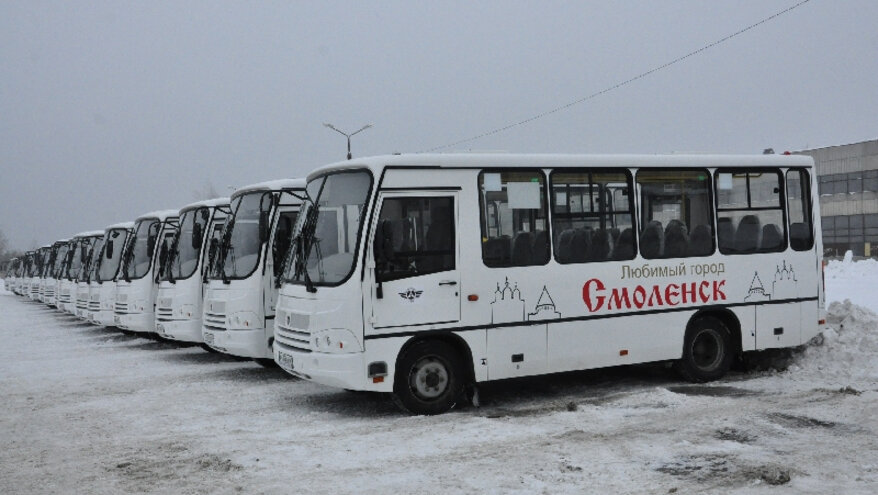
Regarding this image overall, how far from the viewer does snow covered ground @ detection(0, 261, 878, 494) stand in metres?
6.94

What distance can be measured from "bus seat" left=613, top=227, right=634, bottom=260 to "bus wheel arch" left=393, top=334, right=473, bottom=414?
2.50 metres

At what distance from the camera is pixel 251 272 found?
41.9ft

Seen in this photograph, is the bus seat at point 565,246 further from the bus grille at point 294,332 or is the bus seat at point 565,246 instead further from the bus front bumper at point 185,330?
the bus front bumper at point 185,330

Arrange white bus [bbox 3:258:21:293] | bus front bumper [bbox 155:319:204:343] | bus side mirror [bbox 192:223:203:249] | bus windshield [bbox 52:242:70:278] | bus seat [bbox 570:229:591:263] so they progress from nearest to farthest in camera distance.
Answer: bus seat [bbox 570:229:591:263], bus side mirror [bbox 192:223:203:249], bus front bumper [bbox 155:319:204:343], bus windshield [bbox 52:242:70:278], white bus [bbox 3:258:21:293]

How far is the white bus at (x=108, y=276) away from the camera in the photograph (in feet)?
64.8

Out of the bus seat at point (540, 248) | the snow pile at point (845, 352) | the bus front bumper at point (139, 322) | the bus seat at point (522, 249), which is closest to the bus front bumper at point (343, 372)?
the bus seat at point (522, 249)

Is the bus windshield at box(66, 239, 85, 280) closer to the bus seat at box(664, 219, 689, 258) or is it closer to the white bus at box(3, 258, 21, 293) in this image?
the bus seat at box(664, 219, 689, 258)

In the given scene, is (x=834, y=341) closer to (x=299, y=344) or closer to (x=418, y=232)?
(x=418, y=232)

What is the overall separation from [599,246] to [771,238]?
9.63 feet

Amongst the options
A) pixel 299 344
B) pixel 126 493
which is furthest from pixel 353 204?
pixel 126 493

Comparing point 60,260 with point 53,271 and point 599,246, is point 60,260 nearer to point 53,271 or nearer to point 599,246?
point 53,271

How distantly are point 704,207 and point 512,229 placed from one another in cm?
314

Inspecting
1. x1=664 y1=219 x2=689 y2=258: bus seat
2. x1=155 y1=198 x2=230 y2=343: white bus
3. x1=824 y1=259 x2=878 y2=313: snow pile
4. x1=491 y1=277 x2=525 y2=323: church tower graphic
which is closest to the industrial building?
x1=824 y1=259 x2=878 y2=313: snow pile

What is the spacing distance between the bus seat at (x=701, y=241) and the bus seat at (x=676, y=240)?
0.33 ft
